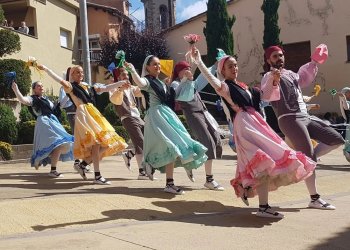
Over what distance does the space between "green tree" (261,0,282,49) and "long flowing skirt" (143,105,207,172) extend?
18048 millimetres

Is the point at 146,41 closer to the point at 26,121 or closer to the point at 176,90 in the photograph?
the point at 26,121

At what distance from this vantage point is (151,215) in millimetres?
5707

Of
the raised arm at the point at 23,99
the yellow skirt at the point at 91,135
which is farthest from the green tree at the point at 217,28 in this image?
the yellow skirt at the point at 91,135

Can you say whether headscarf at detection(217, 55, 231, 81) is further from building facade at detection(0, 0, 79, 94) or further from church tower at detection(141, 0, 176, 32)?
church tower at detection(141, 0, 176, 32)

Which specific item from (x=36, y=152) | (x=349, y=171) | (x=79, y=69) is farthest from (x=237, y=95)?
Answer: (x=349, y=171)

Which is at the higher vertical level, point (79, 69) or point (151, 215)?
point (79, 69)

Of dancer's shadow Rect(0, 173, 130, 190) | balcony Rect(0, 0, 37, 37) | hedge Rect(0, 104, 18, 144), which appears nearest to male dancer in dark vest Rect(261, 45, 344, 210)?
dancer's shadow Rect(0, 173, 130, 190)

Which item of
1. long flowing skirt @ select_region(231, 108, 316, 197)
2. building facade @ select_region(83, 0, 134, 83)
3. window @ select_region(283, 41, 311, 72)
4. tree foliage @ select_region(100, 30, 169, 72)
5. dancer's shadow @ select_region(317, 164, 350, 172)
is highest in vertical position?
building facade @ select_region(83, 0, 134, 83)

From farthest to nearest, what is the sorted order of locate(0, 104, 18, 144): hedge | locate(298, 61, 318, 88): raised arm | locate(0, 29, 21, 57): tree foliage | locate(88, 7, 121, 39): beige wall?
1. locate(88, 7, 121, 39): beige wall
2. locate(0, 29, 21, 57): tree foliage
3. locate(0, 104, 18, 144): hedge
4. locate(298, 61, 318, 88): raised arm

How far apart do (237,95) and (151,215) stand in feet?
5.32

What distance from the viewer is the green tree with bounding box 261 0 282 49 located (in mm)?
23906

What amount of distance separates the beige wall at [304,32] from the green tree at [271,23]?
52.0 inches

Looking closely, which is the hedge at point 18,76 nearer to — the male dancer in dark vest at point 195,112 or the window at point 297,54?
the male dancer in dark vest at point 195,112

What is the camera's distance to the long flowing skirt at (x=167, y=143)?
6465 millimetres
